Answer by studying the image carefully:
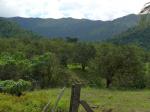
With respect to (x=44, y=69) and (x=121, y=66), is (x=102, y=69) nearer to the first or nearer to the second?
(x=121, y=66)

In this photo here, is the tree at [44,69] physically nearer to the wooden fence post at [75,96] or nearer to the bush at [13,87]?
the bush at [13,87]

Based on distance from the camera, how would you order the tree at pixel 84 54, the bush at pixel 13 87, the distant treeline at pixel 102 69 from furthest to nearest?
the tree at pixel 84 54
the distant treeline at pixel 102 69
the bush at pixel 13 87

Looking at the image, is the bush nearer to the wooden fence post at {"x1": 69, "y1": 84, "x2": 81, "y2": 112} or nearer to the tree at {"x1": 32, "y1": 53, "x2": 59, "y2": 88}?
the wooden fence post at {"x1": 69, "y1": 84, "x2": 81, "y2": 112}

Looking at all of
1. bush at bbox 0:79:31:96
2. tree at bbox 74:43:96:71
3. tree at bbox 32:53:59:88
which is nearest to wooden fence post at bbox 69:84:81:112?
bush at bbox 0:79:31:96

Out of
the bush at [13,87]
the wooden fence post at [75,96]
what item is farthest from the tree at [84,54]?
the wooden fence post at [75,96]

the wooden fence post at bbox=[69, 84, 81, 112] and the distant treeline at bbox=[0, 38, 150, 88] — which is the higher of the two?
the wooden fence post at bbox=[69, 84, 81, 112]

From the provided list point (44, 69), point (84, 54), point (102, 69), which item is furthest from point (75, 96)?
point (84, 54)

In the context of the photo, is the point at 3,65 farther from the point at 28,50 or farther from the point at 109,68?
the point at 28,50

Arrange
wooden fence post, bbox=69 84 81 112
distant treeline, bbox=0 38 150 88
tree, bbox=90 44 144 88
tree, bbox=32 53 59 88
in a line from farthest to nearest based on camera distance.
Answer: tree, bbox=32 53 59 88, distant treeline, bbox=0 38 150 88, tree, bbox=90 44 144 88, wooden fence post, bbox=69 84 81 112

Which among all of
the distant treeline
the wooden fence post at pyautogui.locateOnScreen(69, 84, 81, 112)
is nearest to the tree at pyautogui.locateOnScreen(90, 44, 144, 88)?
the distant treeline

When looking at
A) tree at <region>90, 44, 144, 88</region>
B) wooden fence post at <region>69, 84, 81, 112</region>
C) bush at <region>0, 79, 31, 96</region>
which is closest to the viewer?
wooden fence post at <region>69, 84, 81, 112</region>

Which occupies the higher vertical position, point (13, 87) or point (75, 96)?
point (75, 96)

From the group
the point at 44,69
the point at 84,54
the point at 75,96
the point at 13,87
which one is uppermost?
the point at 75,96

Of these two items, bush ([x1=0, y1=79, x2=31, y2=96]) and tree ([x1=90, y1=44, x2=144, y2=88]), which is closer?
bush ([x1=0, y1=79, x2=31, y2=96])
